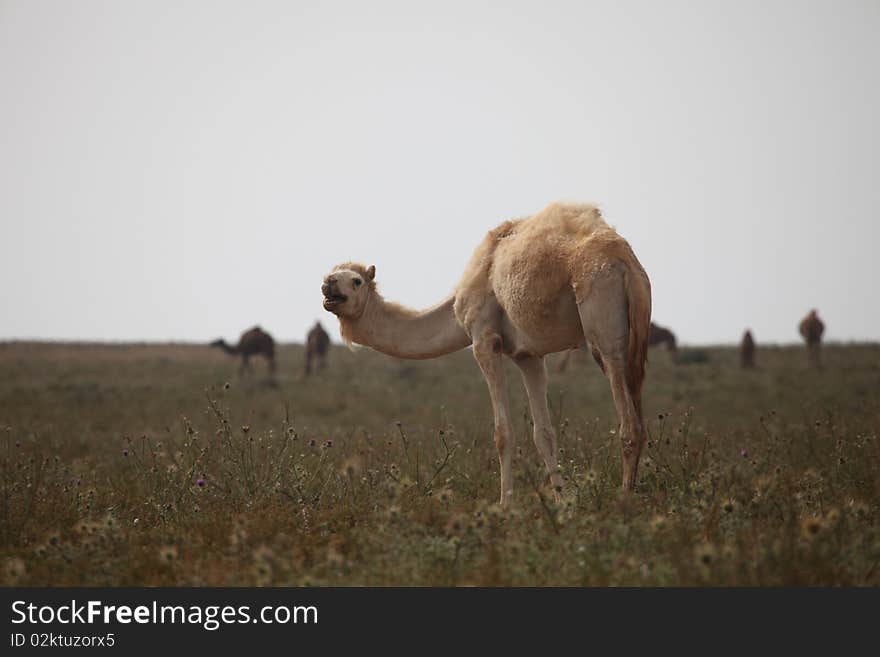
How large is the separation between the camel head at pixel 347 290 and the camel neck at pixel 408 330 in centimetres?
13

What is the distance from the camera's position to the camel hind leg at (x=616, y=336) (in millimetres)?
6738

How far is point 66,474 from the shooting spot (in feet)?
34.4

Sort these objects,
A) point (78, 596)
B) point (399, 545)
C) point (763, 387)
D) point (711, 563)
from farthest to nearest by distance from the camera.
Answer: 1. point (763, 387)
2. point (399, 545)
3. point (78, 596)
4. point (711, 563)

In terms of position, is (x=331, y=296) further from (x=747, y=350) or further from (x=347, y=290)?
(x=747, y=350)

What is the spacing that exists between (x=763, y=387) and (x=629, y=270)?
21.1 metres

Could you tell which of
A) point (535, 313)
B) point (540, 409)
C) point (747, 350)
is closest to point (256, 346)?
point (747, 350)

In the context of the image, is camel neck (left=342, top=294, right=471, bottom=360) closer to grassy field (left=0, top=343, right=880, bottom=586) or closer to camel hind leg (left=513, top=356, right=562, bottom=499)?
camel hind leg (left=513, top=356, right=562, bottom=499)

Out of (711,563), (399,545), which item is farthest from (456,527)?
(711,563)

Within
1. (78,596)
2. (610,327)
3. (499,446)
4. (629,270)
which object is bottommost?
(78,596)

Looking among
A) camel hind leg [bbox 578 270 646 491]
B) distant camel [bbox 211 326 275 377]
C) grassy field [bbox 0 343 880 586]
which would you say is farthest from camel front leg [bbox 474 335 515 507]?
distant camel [bbox 211 326 275 377]

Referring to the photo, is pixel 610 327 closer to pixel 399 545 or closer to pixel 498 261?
pixel 498 261

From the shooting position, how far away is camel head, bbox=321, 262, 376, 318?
8.34 meters

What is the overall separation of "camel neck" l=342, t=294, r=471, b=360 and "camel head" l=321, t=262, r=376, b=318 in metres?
0.13

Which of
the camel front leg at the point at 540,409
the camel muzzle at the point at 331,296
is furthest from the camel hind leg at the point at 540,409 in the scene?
the camel muzzle at the point at 331,296
